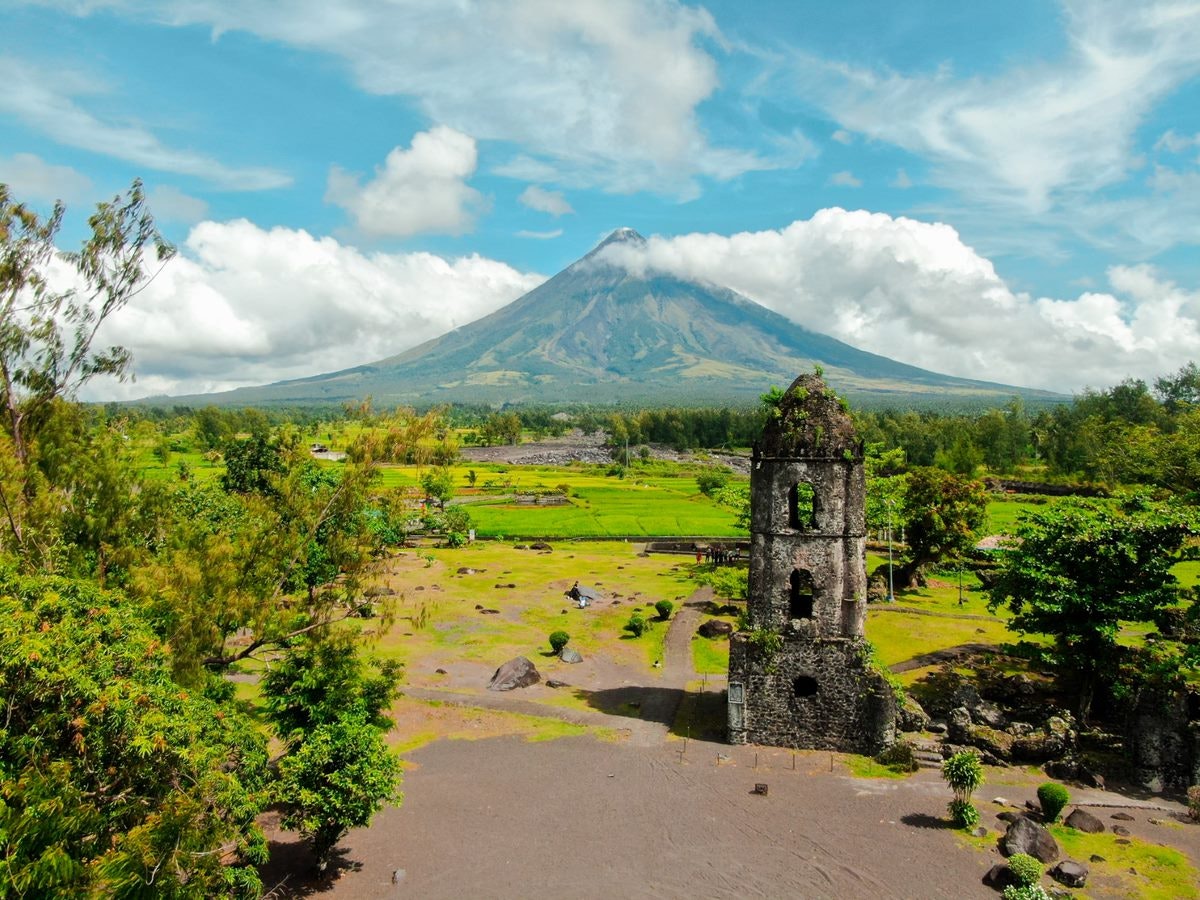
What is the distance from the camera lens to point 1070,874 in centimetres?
1582

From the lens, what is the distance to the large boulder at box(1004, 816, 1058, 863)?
1662cm

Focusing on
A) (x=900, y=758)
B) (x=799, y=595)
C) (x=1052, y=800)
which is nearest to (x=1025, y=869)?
(x=1052, y=800)

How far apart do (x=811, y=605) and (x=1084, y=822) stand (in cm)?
815

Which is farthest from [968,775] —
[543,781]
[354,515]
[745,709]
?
[354,515]

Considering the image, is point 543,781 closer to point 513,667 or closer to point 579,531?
point 513,667

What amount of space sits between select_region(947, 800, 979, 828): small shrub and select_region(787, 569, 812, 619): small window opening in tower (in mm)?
6021

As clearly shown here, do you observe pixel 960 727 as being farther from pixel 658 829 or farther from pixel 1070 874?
pixel 658 829

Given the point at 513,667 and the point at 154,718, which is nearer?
the point at 154,718

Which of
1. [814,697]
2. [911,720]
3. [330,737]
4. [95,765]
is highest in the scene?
[95,765]

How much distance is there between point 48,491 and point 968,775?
2106 cm

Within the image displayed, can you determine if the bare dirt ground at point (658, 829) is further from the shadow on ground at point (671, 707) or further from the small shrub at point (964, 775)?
the shadow on ground at point (671, 707)

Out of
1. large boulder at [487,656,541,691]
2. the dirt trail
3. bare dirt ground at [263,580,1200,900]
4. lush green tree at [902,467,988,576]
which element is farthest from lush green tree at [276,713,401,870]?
lush green tree at [902,467,988,576]

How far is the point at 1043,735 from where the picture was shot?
21.6 metres

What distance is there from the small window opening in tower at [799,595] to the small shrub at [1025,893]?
8343mm
